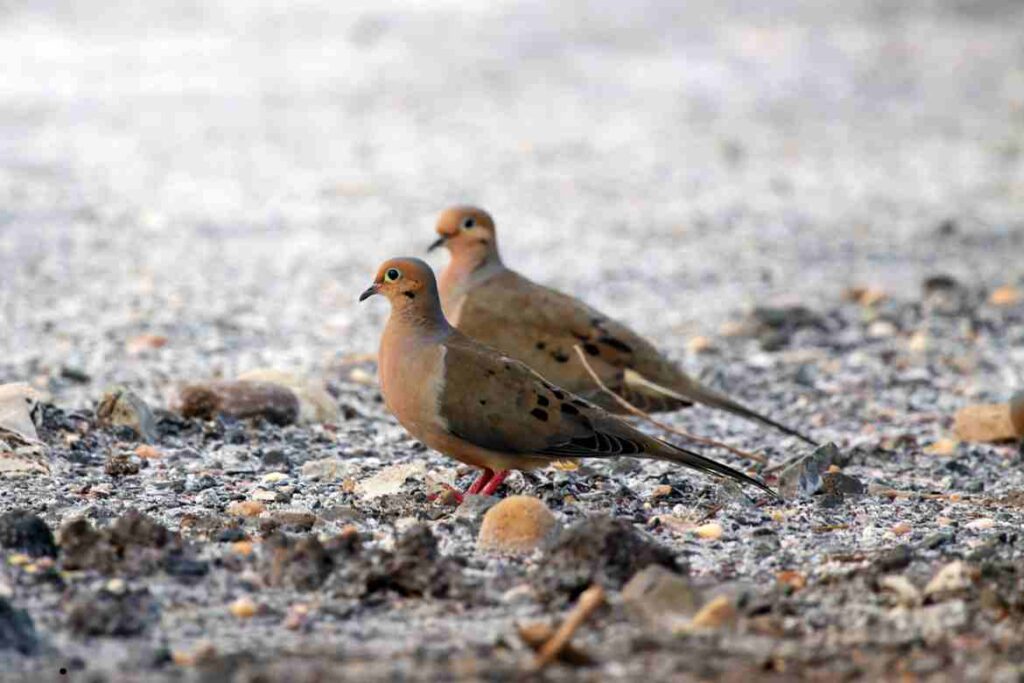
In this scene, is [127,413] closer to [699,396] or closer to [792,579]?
[699,396]

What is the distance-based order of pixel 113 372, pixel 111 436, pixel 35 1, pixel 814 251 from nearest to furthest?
pixel 111 436
pixel 113 372
pixel 814 251
pixel 35 1

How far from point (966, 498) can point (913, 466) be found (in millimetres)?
659

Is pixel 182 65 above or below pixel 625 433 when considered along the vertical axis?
above

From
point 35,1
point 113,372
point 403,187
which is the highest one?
point 35,1

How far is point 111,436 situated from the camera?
5.95 m

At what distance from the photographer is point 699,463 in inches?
200

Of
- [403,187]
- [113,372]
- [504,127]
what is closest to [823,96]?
[504,127]

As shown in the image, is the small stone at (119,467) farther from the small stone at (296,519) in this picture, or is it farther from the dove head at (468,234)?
the dove head at (468,234)

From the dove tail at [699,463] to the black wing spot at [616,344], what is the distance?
1.41 m

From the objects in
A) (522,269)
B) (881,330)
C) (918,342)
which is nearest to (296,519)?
(918,342)

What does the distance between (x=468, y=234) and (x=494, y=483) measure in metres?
1.69

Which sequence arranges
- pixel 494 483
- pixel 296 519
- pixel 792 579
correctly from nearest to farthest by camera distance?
pixel 792 579 → pixel 296 519 → pixel 494 483

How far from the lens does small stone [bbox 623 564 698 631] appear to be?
13.3 feet

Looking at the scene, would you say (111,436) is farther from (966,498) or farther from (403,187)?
(403,187)
